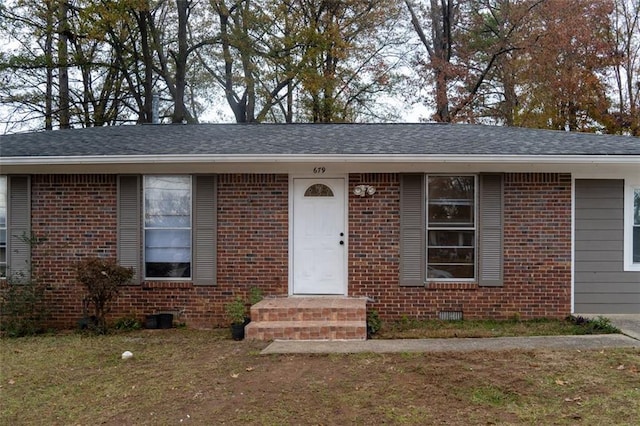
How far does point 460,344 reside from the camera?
574 centimetres

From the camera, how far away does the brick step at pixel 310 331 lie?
19.9 feet

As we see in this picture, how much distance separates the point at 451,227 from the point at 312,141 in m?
2.64

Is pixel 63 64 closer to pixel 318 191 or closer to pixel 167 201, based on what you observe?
pixel 167 201

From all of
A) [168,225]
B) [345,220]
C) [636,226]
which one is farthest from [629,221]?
[168,225]

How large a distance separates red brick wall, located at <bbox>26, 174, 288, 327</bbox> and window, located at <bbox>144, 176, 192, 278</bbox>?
314mm

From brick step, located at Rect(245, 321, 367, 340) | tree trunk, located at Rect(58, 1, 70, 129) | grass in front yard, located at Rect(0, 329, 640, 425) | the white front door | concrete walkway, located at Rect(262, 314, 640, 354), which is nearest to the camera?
grass in front yard, located at Rect(0, 329, 640, 425)

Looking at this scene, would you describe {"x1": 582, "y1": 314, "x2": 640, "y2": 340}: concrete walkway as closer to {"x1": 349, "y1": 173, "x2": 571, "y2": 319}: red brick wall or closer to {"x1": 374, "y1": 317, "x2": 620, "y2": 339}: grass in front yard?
{"x1": 374, "y1": 317, "x2": 620, "y2": 339}: grass in front yard

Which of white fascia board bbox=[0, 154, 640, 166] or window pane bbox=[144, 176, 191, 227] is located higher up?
white fascia board bbox=[0, 154, 640, 166]

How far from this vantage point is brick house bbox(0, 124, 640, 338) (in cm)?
716

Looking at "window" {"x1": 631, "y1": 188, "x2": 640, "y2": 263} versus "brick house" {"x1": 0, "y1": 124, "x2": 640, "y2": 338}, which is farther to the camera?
"window" {"x1": 631, "y1": 188, "x2": 640, "y2": 263}

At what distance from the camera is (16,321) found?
695 cm

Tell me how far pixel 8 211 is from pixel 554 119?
16742 millimetres

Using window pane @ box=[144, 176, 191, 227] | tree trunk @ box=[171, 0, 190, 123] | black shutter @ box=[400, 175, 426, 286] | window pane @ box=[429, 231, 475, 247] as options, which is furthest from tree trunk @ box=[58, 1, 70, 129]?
window pane @ box=[429, 231, 475, 247]

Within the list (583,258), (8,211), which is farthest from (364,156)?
(8,211)
